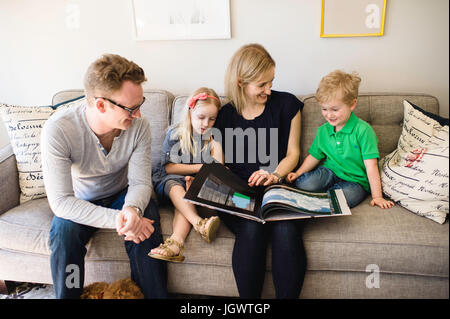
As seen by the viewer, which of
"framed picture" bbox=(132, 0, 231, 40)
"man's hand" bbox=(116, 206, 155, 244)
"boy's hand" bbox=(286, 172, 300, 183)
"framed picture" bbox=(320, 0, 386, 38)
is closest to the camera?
"man's hand" bbox=(116, 206, 155, 244)

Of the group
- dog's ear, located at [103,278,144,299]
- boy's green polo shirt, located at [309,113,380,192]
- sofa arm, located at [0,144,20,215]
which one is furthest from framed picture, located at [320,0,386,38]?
sofa arm, located at [0,144,20,215]

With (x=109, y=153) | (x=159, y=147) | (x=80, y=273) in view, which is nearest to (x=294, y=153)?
(x=159, y=147)

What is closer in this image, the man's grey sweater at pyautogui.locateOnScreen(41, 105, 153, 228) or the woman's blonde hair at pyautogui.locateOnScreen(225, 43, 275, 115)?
the man's grey sweater at pyautogui.locateOnScreen(41, 105, 153, 228)

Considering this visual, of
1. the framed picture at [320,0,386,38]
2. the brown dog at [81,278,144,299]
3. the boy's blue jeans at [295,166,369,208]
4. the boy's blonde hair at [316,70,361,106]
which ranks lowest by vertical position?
the brown dog at [81,278,144,299]

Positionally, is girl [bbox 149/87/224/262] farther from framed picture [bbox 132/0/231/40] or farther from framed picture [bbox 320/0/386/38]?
framed picture [bbox 320/0/386/38]

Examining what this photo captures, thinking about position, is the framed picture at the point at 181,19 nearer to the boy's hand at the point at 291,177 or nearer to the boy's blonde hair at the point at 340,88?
the boy's blonde hair at the point at 340,88

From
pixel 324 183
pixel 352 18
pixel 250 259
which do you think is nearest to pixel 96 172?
pixel 250 259

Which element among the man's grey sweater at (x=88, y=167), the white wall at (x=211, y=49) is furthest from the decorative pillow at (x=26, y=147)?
the white wall at (x=211, y=49)

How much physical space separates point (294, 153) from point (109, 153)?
0.80 meters

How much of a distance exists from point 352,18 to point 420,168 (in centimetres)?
89

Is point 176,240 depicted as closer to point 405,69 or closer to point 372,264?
point 372,264

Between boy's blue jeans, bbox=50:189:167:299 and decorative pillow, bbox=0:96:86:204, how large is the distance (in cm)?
41

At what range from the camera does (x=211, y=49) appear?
1927 mm

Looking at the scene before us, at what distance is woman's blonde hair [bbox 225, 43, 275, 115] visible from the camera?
148 cm
